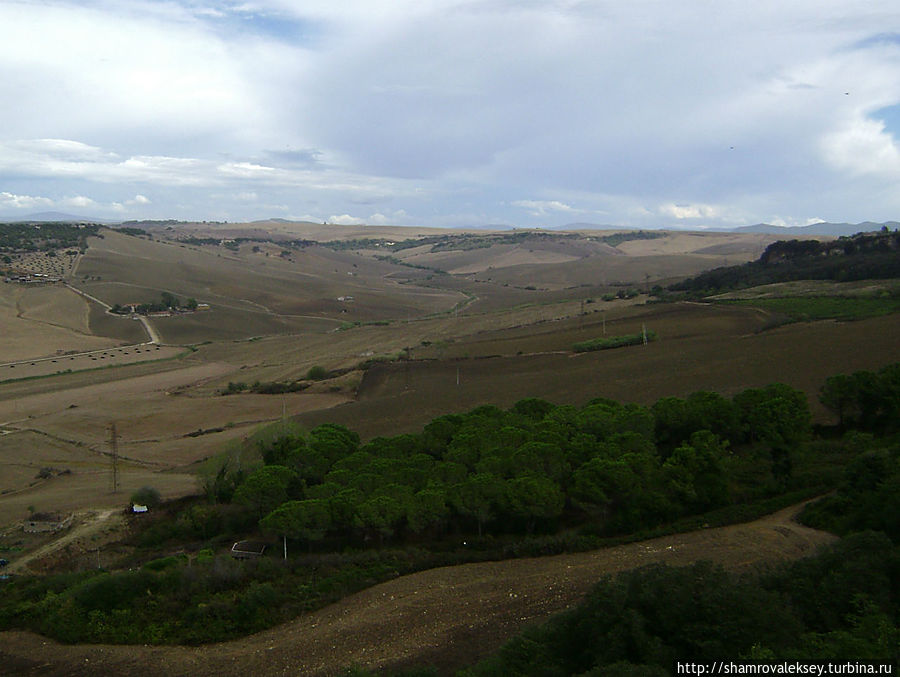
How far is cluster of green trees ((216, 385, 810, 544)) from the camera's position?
21.0 meters

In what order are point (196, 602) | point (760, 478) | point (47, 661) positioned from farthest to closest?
point (760, 478) < point (196, 602) < point (47, 661)

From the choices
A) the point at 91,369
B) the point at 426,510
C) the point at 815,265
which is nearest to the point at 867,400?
the point at 426,510

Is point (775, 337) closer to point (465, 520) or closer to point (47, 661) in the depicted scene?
point (465, 520)

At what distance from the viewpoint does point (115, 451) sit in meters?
41.6

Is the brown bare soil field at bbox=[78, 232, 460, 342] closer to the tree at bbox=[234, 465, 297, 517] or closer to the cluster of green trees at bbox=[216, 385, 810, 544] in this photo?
the cluster of green trees at bbox=[216, 385, 810, 544]

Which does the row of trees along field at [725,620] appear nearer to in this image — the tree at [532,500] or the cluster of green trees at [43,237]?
the tree at [532,500]

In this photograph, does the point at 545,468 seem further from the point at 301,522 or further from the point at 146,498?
the point at 146,498

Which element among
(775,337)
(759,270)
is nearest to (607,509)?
(775,337)

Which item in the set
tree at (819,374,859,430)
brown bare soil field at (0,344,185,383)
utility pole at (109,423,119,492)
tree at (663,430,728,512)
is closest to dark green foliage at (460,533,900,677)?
tree at (663,430,728,512)

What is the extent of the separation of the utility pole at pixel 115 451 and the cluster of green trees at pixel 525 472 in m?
8.41

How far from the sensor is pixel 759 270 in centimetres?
8912

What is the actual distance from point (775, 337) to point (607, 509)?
102ft

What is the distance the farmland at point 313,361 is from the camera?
38.7m

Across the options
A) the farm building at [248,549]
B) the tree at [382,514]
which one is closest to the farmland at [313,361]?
the farm building at [248,549]
